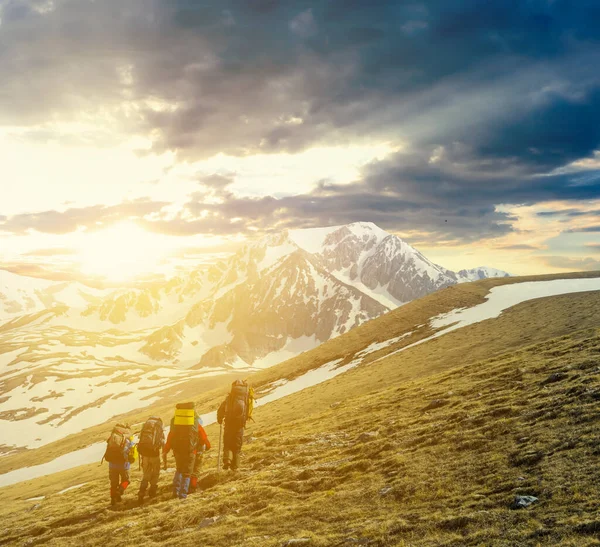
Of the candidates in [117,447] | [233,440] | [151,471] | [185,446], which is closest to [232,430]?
[233,440]

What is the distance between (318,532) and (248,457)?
33.2ft

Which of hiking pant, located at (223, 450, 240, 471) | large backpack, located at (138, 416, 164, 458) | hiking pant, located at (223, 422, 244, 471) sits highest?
large backpack, located at (138, 416, 164, 458)

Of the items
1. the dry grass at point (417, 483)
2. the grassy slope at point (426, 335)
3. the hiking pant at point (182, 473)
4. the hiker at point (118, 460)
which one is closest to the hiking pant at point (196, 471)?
the hiking pant at point (182, 473)

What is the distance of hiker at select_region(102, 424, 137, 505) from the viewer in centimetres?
1617

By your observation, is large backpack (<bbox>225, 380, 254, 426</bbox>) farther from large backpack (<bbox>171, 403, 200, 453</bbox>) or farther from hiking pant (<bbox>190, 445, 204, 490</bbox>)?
hiking pant (<bbox>190, 445, 204, 490</bbox>)

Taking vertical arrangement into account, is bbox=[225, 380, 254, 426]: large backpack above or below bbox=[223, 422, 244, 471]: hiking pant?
above

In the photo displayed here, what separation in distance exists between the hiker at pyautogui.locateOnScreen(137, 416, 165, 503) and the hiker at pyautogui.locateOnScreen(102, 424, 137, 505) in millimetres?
819

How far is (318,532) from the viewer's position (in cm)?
953

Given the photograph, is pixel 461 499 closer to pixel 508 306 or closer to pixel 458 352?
pixel 458 352

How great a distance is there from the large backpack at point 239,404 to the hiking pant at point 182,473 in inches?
88.2

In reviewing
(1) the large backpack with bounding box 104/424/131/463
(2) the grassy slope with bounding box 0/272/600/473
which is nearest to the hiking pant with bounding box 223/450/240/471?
(1) the large backpack with bounding box 104/424/131/463

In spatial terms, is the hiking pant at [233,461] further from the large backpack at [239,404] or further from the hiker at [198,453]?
the large backpack at [239,404]

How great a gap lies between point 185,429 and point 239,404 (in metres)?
2.39

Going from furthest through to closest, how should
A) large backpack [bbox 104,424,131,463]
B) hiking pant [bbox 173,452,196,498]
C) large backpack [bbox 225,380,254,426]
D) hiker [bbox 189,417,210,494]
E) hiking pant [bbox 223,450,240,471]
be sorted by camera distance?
hiking pant [bbox 223,450,240,471] → large backpack [bbox 225,380,254,426] → large backpack [bbox 104,424,131,463] → hiker [bbox 189,417,210,494] → hiking pant [bbox 173,452,196,498]
